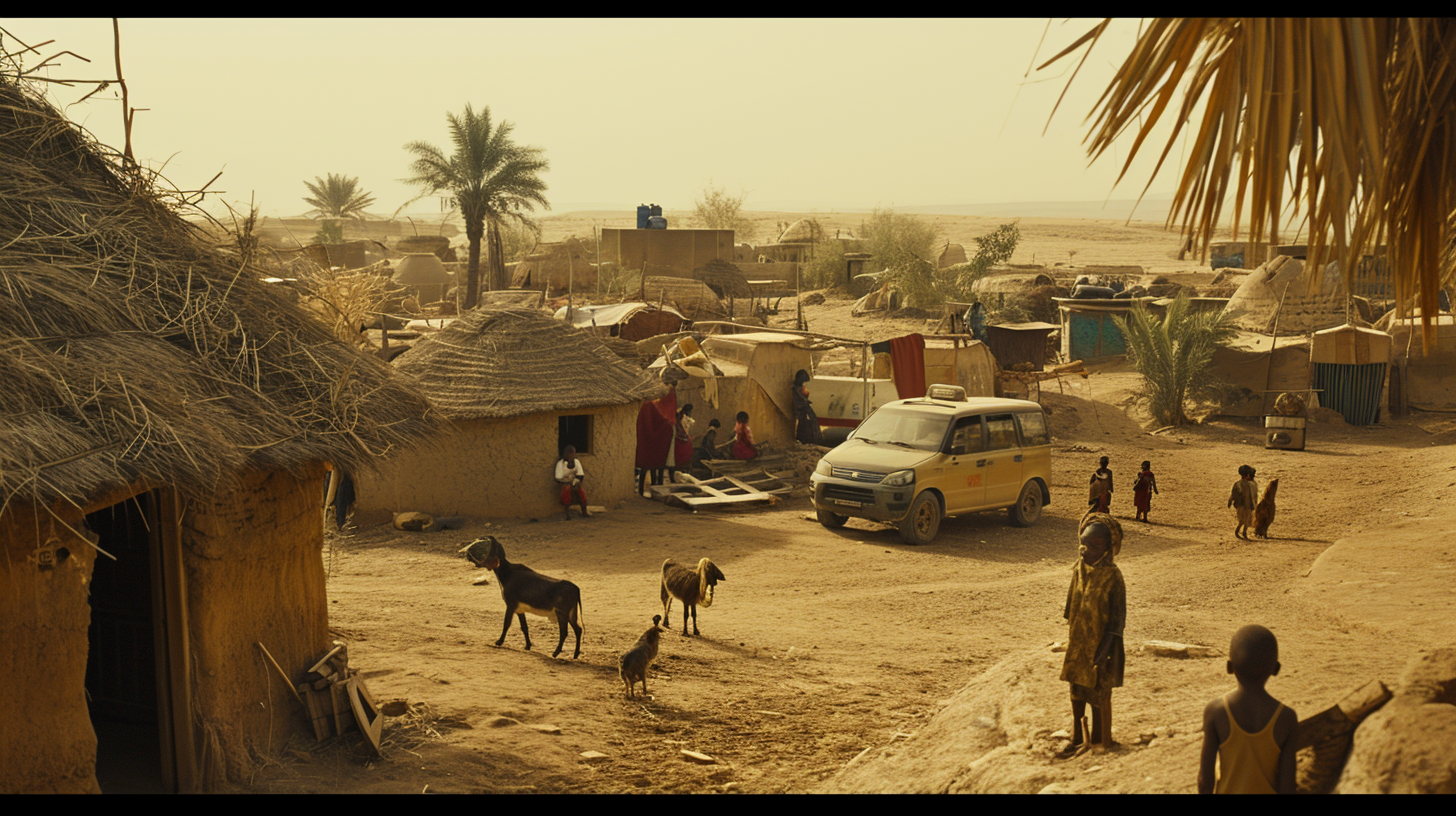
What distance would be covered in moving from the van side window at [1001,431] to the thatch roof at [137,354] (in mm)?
9263

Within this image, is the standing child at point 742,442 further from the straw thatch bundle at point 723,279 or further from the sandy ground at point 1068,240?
the sandy ground at point 1068,240

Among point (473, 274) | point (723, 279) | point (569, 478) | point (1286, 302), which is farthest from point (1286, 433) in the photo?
point (473, 274)

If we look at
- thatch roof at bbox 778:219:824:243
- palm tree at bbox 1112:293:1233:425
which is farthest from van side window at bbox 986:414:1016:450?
thatch roof at bbox 778:219:824:243

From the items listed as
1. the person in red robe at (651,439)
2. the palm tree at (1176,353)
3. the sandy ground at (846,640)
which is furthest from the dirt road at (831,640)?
the palm tree at (1176,353)

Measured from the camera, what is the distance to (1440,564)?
457 inches

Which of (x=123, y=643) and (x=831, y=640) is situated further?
(x=831, y=640)

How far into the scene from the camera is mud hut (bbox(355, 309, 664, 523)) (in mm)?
15672

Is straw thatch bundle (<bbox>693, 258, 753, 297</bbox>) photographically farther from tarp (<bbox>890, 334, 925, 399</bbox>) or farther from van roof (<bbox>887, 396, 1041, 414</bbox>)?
van roof (<bbox>887, 396, 1041, 414</bbox>)

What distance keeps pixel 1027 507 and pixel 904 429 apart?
227 cm

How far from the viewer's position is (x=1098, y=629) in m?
6.11

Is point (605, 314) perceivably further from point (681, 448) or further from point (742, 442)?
point (681, 448)

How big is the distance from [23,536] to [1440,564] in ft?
40.1

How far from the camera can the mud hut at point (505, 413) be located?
1567 centimetres

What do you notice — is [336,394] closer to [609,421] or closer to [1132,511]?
[609,421]
